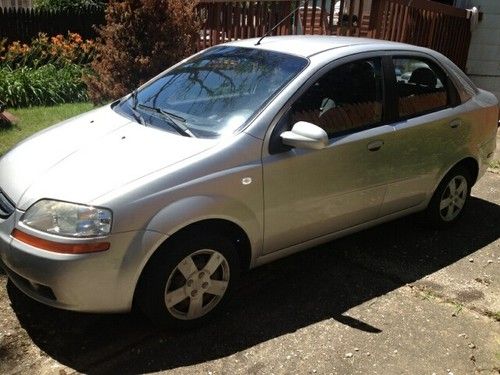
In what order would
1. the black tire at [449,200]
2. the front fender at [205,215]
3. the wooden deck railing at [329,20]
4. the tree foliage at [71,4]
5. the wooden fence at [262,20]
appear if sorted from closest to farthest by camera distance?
the front fender at [205,215] < the black tire at [449,200] < the wooden deck railing at [329,20] < the wooden fence at [262,20] < the tree foliage at [71,4]

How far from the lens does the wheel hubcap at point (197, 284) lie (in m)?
3.14

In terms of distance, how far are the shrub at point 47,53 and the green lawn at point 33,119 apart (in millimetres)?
1664

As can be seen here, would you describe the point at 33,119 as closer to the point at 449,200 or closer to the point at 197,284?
the point at 197,284

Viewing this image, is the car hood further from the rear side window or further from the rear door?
the rear side window

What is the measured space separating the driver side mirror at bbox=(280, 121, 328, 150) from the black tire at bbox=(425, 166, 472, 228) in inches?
72.2

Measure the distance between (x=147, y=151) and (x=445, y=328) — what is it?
2.17 meters

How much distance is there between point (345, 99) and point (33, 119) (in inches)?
212

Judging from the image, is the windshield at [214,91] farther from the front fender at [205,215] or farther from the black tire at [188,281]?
the black tire at [188,281]

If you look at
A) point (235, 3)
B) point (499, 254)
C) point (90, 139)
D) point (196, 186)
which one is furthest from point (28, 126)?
point (499, 254)

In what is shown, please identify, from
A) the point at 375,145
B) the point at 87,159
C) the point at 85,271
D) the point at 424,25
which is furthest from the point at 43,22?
the point at 85,271

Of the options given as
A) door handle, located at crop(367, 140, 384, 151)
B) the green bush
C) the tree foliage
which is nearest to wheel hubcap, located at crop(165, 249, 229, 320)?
door handle, located at crop(367, 140, 384, 151)

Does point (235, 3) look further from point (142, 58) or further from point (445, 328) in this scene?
point (445, 328)

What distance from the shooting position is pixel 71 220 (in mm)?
2859

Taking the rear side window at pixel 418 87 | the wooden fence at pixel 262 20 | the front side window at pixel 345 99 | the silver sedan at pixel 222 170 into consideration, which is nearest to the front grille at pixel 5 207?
the silver sedan at pixel 222 170
